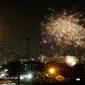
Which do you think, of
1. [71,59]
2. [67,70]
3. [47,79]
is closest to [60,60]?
[71,59]

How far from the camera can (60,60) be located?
305ft

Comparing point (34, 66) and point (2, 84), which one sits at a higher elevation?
point (34, 66)

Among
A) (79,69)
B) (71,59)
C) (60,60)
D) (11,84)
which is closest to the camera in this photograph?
(11,84)

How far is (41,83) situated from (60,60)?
4667 cm

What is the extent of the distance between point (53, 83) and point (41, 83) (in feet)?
6.86

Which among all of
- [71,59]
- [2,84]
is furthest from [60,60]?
[2,84]

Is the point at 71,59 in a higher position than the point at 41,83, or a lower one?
higher

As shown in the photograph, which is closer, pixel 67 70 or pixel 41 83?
pixel 41 83

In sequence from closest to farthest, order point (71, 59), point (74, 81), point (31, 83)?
point (31, 83)
point (74, 81)
point (71, 59)

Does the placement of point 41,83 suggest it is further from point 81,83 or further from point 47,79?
point 81,83

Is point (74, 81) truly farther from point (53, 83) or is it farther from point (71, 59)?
point (71, 59)

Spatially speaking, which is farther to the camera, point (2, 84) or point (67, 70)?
point (67, 70)

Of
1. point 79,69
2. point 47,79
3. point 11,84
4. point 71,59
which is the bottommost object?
point 11,84

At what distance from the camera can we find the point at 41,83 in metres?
46.7
